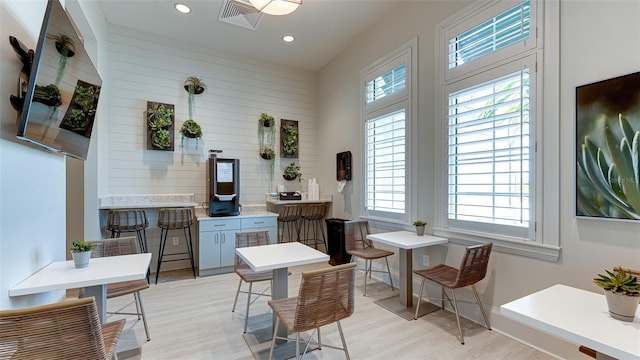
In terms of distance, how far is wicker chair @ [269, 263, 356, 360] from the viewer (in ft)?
5.96

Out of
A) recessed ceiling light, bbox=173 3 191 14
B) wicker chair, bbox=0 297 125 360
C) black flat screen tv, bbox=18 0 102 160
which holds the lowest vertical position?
wicker chair, bbox=0 297 125 360

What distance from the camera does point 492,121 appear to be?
8.90ft

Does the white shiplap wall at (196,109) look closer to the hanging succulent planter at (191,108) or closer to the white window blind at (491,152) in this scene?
the hanging succulent planter at (191,108)

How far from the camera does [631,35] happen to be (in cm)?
191


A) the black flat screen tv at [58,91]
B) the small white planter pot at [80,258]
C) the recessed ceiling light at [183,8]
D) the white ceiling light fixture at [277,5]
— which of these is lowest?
the small white planter pot at [80,258]

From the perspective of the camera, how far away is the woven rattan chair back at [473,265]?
2484 millimetres

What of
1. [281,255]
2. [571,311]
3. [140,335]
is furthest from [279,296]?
[571,311]

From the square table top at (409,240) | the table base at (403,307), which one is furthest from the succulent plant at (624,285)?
the table base at (403,307)

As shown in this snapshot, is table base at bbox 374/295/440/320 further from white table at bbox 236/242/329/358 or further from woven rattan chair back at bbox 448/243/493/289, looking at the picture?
white table at bbox 236/242/329/358

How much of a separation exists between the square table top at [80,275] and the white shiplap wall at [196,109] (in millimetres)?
2552

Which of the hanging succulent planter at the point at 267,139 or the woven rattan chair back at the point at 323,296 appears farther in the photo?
the hanging succulent planter at the point at 267,139

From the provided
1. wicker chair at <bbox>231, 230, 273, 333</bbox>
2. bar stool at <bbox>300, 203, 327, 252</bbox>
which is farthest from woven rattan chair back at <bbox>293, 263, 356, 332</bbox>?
bar stool at <bbox>300, 203, 327, 252</bbox>

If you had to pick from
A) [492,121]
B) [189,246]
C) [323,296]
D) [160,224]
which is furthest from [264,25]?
[323,296]

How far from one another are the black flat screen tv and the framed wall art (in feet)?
11.6
